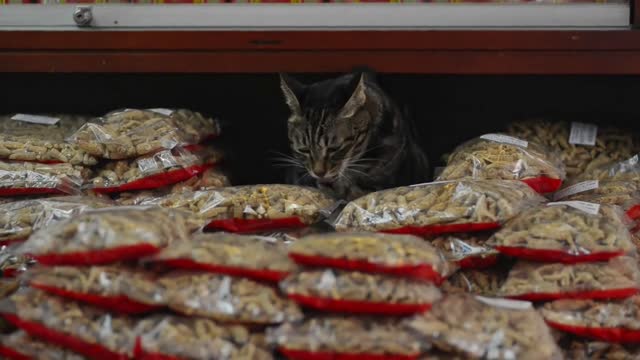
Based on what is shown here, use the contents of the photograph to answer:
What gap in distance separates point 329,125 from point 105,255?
0.71 metres

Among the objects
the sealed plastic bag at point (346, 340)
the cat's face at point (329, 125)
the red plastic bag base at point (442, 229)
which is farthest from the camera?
the cat's face at point (329, 125)

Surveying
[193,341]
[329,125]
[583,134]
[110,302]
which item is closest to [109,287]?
[110,302]

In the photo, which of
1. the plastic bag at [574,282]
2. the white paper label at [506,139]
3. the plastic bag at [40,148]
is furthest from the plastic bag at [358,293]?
the plastic bag at [40,148]

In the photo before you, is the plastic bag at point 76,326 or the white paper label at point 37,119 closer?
the plastic bag at point 76,326

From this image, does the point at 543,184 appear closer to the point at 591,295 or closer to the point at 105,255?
the point at 591,295

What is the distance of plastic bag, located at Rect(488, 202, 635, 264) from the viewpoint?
1344mm

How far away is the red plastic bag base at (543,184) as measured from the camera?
5.48ft

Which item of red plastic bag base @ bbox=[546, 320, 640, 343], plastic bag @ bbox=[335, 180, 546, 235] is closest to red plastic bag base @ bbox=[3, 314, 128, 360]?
plastic bag @ bbox=[335, 180, 546, 235]

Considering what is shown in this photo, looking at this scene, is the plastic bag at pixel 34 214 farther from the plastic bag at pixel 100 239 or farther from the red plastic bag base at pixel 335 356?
the red plastic bag base at pixel 335 356

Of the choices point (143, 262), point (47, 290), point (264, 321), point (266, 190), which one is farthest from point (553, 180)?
point (47, 290)

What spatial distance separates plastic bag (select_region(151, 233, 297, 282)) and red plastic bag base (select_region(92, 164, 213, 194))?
444 mm

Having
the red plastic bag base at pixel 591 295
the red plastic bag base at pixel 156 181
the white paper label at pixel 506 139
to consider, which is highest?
the white paper label at pixel 506 139

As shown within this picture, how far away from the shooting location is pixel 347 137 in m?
1.84

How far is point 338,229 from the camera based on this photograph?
1.55 meters
